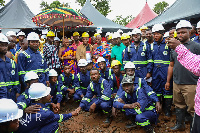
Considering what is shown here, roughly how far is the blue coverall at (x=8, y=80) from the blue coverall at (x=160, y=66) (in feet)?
10.6

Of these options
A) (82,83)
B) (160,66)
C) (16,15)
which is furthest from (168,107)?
(16,15)

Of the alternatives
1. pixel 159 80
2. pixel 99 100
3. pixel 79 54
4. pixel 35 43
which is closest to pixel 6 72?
pixel 35 43

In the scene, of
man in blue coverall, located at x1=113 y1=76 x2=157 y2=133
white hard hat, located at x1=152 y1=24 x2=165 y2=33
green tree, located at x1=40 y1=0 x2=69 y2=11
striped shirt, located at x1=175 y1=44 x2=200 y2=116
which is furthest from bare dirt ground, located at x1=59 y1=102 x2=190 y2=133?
green tree, located at x1=40 y1=0 x2=69 y2=11

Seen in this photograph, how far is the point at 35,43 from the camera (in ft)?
12.6

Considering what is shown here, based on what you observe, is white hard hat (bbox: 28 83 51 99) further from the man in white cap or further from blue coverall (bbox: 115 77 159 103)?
blue coverall (bbox: 115 77 159 103)

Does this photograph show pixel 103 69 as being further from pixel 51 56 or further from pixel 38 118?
pixel 38 118

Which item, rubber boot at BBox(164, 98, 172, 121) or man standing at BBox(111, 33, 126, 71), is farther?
man standing at BBox(111, 33, 126, 71)

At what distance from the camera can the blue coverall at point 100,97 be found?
3986 millimetres

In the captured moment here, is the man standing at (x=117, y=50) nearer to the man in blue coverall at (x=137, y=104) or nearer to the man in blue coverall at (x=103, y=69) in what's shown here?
the man in blue coverall at (x=103, y=69)

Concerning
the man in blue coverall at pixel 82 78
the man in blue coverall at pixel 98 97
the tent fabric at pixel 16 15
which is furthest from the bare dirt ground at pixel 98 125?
the tent fabric at pixel 16 15

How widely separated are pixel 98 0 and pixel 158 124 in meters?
21.5

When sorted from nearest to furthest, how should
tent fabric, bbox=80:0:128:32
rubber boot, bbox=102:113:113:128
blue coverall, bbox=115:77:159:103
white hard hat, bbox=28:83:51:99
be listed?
white hard hat, bbox=28:83:51:99, blue coverall, bbox=115:77:159:103, rubber boot, bbox=102:113:113:128, tent fabric, bbox=80:0:128:32

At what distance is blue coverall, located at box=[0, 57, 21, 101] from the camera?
301cm

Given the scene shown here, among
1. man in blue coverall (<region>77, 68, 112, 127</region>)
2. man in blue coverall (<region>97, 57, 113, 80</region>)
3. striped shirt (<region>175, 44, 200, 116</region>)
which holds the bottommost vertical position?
man in blue coverall (<region>77, 68, 112, 127</region>)
